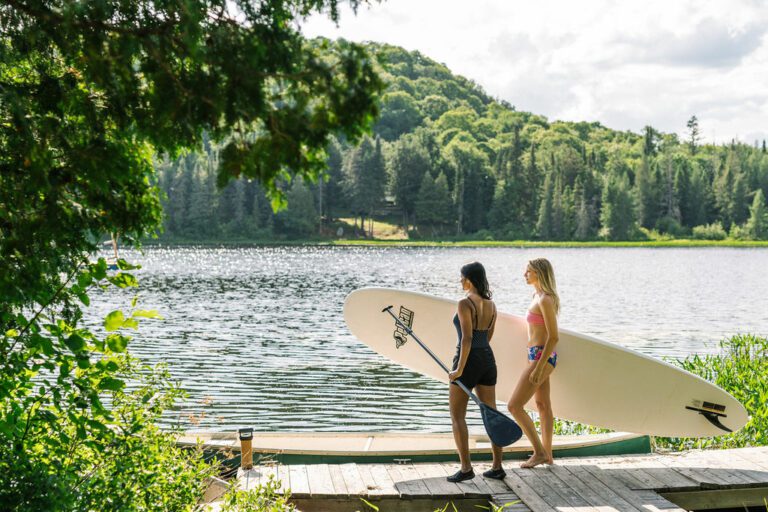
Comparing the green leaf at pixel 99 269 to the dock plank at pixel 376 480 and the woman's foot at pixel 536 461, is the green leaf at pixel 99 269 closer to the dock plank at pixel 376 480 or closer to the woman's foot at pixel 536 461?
the dock plank at pixel 376 480

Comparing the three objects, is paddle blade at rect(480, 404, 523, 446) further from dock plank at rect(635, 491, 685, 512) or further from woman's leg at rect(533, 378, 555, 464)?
dock plank at rect(635, 491, 685, 512)

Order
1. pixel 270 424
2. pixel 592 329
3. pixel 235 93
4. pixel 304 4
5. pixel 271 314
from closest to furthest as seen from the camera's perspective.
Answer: pixel 235 93 → pixel 304 4 → pixel 270 424 → pixel 592 329 → pixel 271 314

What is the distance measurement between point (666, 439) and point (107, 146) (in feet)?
24.9

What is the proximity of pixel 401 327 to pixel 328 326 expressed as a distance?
1702cm

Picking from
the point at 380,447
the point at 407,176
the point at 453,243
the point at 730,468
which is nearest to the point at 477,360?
the point at 380,447

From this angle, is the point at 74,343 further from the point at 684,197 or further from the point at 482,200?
the point at 684,197

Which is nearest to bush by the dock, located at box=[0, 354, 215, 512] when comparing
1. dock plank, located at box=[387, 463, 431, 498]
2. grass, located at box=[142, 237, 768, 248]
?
dock plank, located at box=[387, 463, 431, 498]

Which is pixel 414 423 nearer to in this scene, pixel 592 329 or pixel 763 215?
pixel 592 329

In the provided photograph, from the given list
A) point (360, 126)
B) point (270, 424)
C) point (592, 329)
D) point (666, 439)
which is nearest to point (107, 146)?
point (360, 126)

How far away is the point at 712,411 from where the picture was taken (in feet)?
22.3

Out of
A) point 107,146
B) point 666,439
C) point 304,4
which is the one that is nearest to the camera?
point 304,4

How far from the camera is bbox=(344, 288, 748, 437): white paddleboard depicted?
271 inches

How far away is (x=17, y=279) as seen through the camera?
324 cm

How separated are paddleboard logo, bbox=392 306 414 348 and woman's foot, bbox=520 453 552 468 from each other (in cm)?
222
